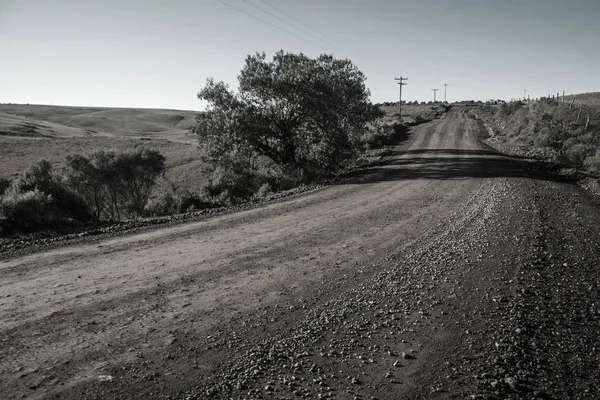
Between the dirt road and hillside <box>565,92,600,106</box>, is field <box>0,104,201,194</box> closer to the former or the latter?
the dirt road

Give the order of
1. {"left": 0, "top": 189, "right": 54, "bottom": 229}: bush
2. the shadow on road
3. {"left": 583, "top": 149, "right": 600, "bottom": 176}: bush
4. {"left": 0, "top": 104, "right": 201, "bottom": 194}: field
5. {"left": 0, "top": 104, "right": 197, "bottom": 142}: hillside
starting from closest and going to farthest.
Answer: {"left": 0, "top": 189, "right": 54, "bottom": 229}: bush < {"left": 583, "top": 149, "right": 600, "bottom": 176}: bush < the shadow on road < {"left": 0, "top": 104, "right": 201, "bottom": 194}: field < {"left": 0, "top": 104, "right": 197, "bottom": 142}: hillside

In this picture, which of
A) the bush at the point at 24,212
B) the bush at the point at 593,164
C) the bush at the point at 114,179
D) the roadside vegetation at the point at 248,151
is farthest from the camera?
the bush at the point at 114,179

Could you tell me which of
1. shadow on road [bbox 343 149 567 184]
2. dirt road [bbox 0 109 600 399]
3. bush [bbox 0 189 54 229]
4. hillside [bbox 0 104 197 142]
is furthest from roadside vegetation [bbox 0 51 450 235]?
hillside [bbox 0 104 197 142]

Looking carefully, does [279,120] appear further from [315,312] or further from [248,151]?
[315,312]

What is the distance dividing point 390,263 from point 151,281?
4.82 metres

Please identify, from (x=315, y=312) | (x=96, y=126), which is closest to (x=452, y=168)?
(x=315, y=312)

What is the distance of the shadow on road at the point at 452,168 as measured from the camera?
65.7ft

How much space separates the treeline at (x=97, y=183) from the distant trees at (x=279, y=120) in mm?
5136

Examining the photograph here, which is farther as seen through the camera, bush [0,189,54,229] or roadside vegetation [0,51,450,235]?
roadside vegetation [0,51,450,235]

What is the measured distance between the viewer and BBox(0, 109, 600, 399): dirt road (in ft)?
14.6

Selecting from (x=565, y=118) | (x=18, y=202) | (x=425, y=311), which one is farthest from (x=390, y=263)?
(x=565, y=118)

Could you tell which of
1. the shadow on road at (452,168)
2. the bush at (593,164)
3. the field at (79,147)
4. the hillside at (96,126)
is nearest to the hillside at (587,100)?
the shadow on road at (452,168)

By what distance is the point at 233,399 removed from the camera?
13.6 ft

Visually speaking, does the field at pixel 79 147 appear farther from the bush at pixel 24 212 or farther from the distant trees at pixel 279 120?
the bush at pixel 24 212
